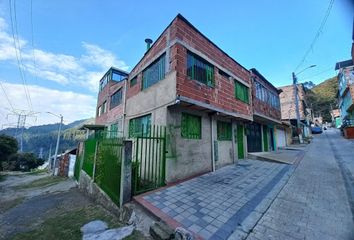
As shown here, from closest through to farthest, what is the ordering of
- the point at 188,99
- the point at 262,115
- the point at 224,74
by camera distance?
the point at 188,99 < the point at 224,74 < the point at 262,115

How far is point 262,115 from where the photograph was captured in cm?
1448

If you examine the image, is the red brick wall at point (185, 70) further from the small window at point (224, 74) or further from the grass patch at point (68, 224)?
the grass patch at point (68, 224)

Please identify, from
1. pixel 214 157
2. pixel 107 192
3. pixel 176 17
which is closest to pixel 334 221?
pixel 214 157

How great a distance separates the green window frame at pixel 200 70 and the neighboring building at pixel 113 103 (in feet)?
17.6

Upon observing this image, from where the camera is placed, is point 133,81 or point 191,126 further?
point 133,81

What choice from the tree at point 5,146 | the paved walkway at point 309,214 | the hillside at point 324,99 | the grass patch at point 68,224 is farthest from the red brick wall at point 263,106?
the hillside at point 324,99

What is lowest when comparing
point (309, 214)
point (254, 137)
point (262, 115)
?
point (309, 214)

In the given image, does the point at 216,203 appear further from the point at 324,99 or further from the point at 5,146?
the point at 324,99

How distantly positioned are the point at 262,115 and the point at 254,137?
203cm

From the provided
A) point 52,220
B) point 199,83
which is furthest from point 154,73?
point 52,220

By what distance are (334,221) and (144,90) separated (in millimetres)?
8970

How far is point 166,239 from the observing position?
3277 mm

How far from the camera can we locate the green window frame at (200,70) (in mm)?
8312

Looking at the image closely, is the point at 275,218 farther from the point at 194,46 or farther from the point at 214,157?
the point at 194,46
